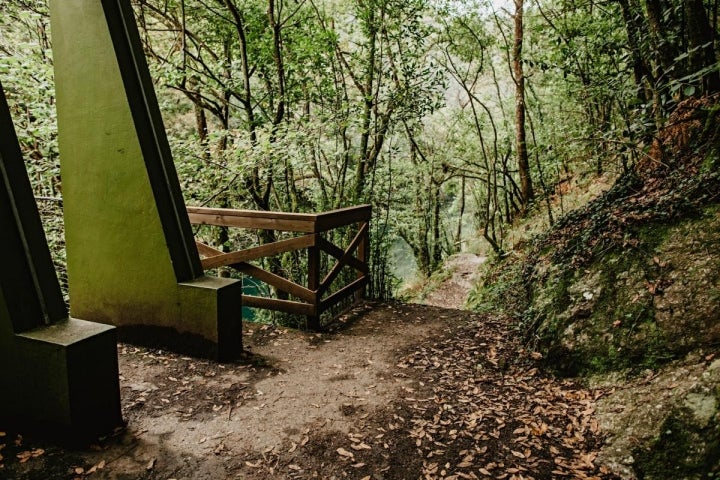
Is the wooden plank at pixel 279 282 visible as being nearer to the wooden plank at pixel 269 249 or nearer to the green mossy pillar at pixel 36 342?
the wooden plank at pixel 269 249

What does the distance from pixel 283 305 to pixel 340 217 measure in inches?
55.5

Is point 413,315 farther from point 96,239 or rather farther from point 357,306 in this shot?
point 96,239

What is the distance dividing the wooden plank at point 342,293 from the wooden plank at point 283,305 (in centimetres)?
17

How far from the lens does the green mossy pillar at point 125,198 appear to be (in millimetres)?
3959

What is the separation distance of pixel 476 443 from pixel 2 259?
11.8 feet

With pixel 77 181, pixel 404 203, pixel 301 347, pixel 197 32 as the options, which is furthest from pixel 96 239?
pixel 404 203

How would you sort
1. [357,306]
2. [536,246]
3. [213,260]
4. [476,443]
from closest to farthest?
[476,443]
[213,260]
[536,246]
[357,306]

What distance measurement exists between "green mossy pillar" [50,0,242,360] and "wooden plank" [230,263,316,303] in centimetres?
84

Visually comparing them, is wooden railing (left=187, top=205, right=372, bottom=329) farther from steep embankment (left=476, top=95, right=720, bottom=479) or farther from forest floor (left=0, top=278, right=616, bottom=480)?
steep embankment (left=476, top=95, right=720, bottom=479)

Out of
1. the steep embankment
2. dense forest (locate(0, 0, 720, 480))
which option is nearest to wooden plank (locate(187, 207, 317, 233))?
dense forest (locate(0, 0, 720, 480))

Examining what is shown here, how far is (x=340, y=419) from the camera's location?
3379 millimetres

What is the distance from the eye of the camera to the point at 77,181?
4.27 meters

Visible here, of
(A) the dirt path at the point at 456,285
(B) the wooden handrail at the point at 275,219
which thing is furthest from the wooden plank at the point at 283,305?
(A) the dirt path at the point at 456,285

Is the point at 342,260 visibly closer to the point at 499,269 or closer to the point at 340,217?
the point at 340,217
